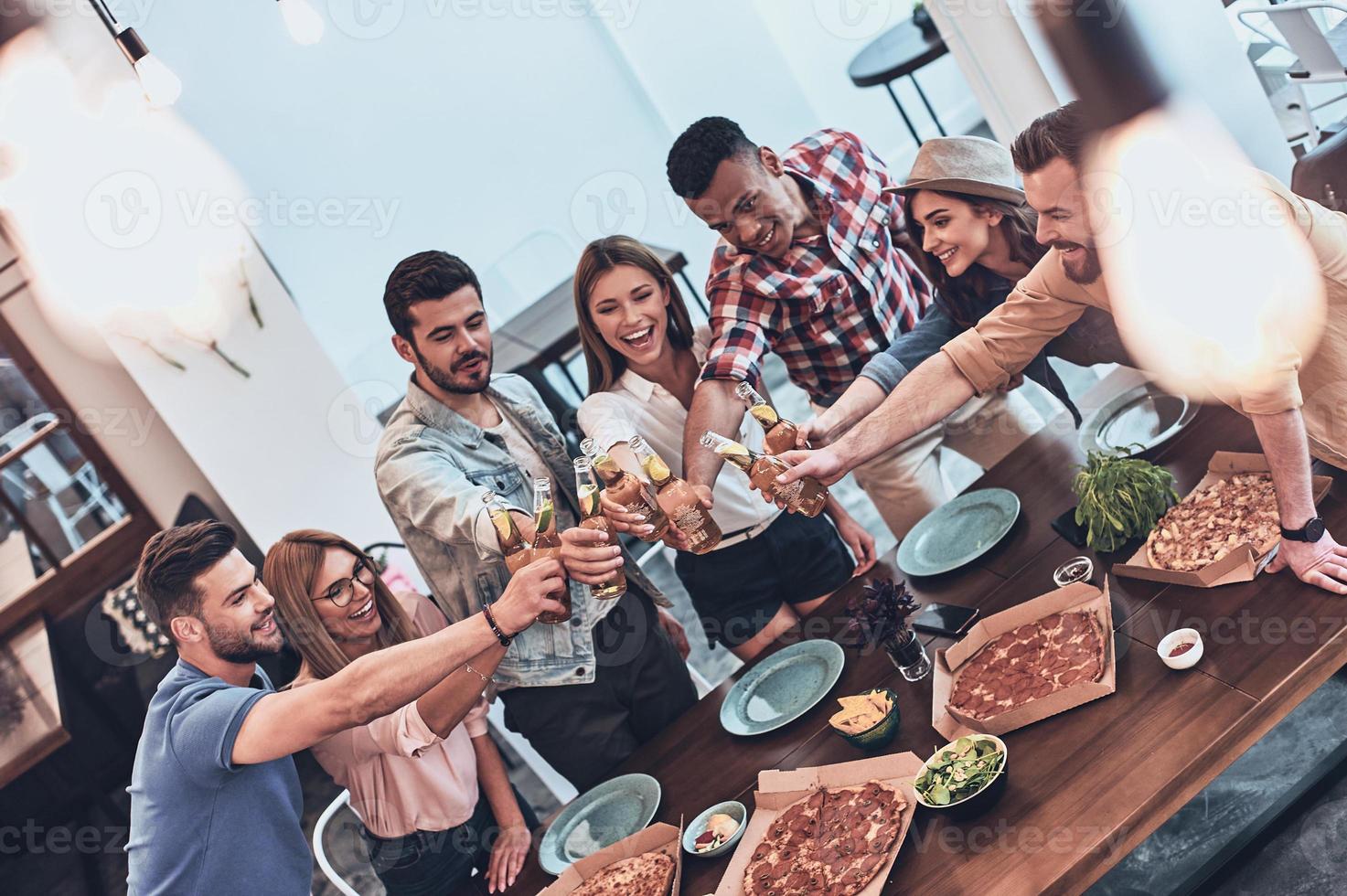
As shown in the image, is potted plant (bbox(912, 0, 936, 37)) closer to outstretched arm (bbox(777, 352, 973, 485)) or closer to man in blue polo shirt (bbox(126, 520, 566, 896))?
outstretched arm (bbox(777, 352, 973, 485))

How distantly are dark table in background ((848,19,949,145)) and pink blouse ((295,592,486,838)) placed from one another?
3.90 m

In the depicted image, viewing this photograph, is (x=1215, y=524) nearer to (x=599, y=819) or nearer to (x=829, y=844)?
(x=829, y=844)

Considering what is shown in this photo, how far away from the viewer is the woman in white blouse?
2.67 metres

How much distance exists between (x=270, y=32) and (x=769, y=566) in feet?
10.9

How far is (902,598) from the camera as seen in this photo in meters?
2.10

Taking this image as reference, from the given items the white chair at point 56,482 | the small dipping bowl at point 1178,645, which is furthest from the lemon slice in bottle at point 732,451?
the white chair at point 56,482

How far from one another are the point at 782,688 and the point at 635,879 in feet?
1.77

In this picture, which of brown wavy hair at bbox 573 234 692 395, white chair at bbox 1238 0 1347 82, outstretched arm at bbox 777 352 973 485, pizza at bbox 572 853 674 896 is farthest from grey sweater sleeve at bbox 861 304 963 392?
white chair at bbox 1238 0 1347 82

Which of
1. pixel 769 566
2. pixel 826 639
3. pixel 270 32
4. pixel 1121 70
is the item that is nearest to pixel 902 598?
pixel 826 639

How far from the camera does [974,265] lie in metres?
2.67

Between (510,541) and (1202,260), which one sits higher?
(510,541)

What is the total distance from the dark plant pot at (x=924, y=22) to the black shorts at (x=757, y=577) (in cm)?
335

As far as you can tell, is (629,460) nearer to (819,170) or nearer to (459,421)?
(459,421)

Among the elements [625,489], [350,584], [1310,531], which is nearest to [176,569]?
[350,584]
